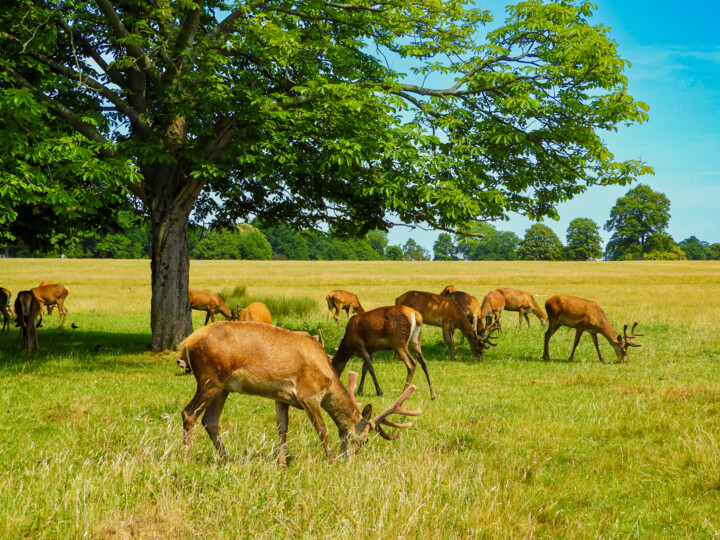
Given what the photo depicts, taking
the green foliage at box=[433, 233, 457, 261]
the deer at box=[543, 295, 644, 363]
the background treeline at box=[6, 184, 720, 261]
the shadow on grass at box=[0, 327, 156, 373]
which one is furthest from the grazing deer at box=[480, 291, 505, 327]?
the green foliage at box=[433, 233, 457, 261]

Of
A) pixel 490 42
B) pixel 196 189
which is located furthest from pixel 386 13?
pixel 196 189

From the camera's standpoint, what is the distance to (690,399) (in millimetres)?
9758

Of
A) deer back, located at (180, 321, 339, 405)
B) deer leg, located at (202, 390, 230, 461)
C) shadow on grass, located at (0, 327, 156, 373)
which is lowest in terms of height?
shadow on grass, located at (0, 327, 156, 373)

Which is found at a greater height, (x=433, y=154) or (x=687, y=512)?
(x=433, y=154)

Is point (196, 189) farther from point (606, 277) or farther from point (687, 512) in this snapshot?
point (606, 277)

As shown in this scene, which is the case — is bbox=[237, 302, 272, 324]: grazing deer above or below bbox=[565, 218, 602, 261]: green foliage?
below

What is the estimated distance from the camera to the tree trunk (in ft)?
48.9

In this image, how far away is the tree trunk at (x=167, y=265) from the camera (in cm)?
1490

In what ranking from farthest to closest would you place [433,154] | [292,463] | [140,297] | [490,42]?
[140,297] < [490,42] < [433,154] < [292,463]

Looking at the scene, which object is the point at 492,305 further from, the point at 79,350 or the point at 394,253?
the point at 394,253

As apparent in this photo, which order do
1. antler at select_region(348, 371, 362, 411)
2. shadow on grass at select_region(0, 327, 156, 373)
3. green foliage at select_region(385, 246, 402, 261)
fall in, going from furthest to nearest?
green foliage at select_region(385, 246, 402, 261) < shadow on grass at select_region(0, 327, 156, 373) < antler at select_region(348, 371, 362, 411)

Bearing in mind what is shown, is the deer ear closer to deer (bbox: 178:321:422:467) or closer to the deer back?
deer (bbox: 178:321:422:467)

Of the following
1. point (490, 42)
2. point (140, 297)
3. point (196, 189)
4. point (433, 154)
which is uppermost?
point (490, 42)

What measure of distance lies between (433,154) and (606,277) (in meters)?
52.0
